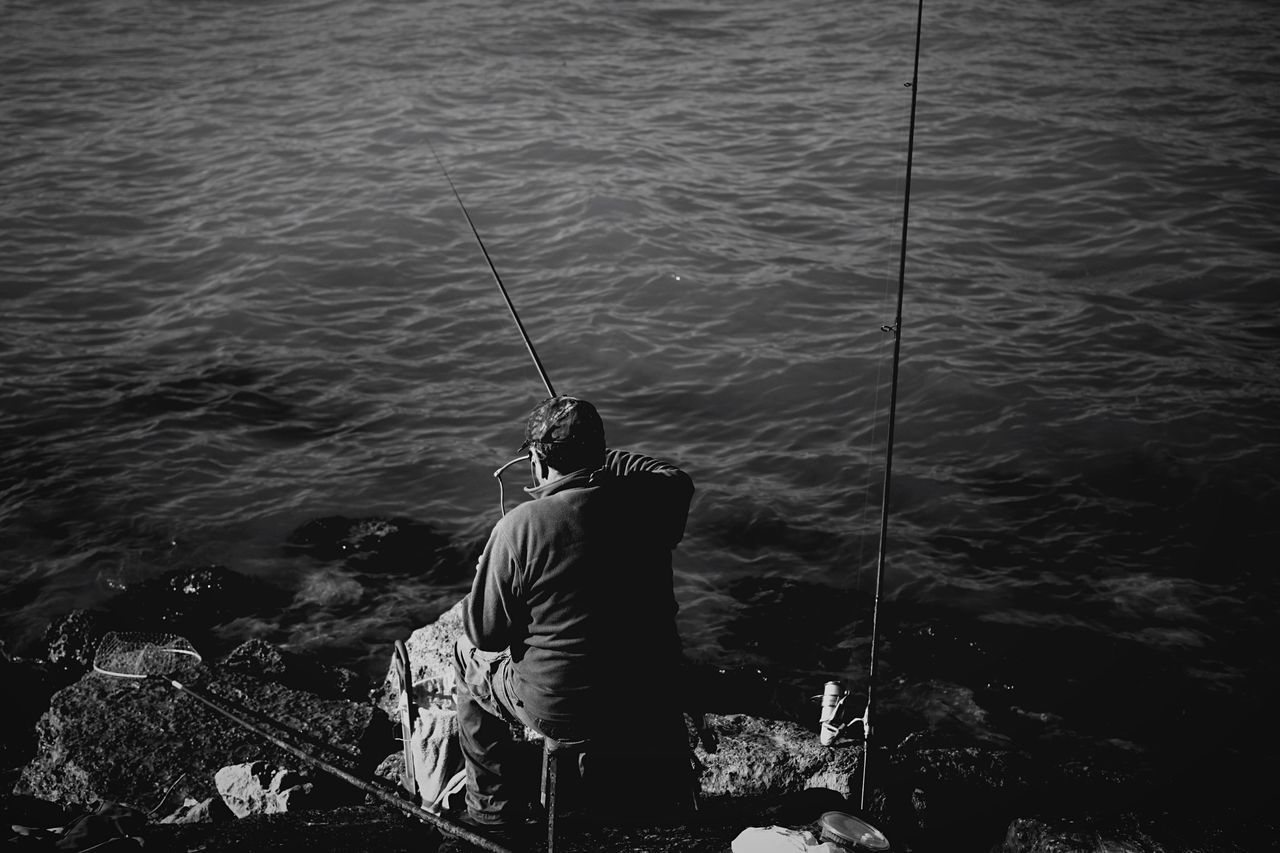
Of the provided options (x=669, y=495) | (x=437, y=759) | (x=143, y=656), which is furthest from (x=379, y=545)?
(x=669, y=495)

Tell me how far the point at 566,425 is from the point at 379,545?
5.11m

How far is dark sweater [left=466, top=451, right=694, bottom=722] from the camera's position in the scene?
12.1 feet

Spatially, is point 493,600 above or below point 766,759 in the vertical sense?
above

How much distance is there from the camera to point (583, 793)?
4.10 metres

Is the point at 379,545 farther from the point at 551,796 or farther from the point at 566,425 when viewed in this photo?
the point at 566,425

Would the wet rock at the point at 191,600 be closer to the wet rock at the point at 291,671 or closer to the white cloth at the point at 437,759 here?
the wet rock at the point at 291,671

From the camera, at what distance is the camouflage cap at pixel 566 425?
375 centimetres

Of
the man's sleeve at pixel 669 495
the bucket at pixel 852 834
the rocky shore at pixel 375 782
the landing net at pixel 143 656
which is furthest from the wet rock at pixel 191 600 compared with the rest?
the bucket at pixel 852 834

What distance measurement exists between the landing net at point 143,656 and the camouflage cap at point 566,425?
352cm

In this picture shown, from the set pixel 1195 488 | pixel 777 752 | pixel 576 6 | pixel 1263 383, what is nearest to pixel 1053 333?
pixel 1263 383

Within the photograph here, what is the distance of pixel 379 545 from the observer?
844cm

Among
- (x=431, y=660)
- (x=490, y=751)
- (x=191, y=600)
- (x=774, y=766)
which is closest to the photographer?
(x=490, y=751)

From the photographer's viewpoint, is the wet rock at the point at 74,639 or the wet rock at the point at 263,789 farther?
the wet rock at the point at 74,639

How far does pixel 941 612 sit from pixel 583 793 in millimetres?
4175
